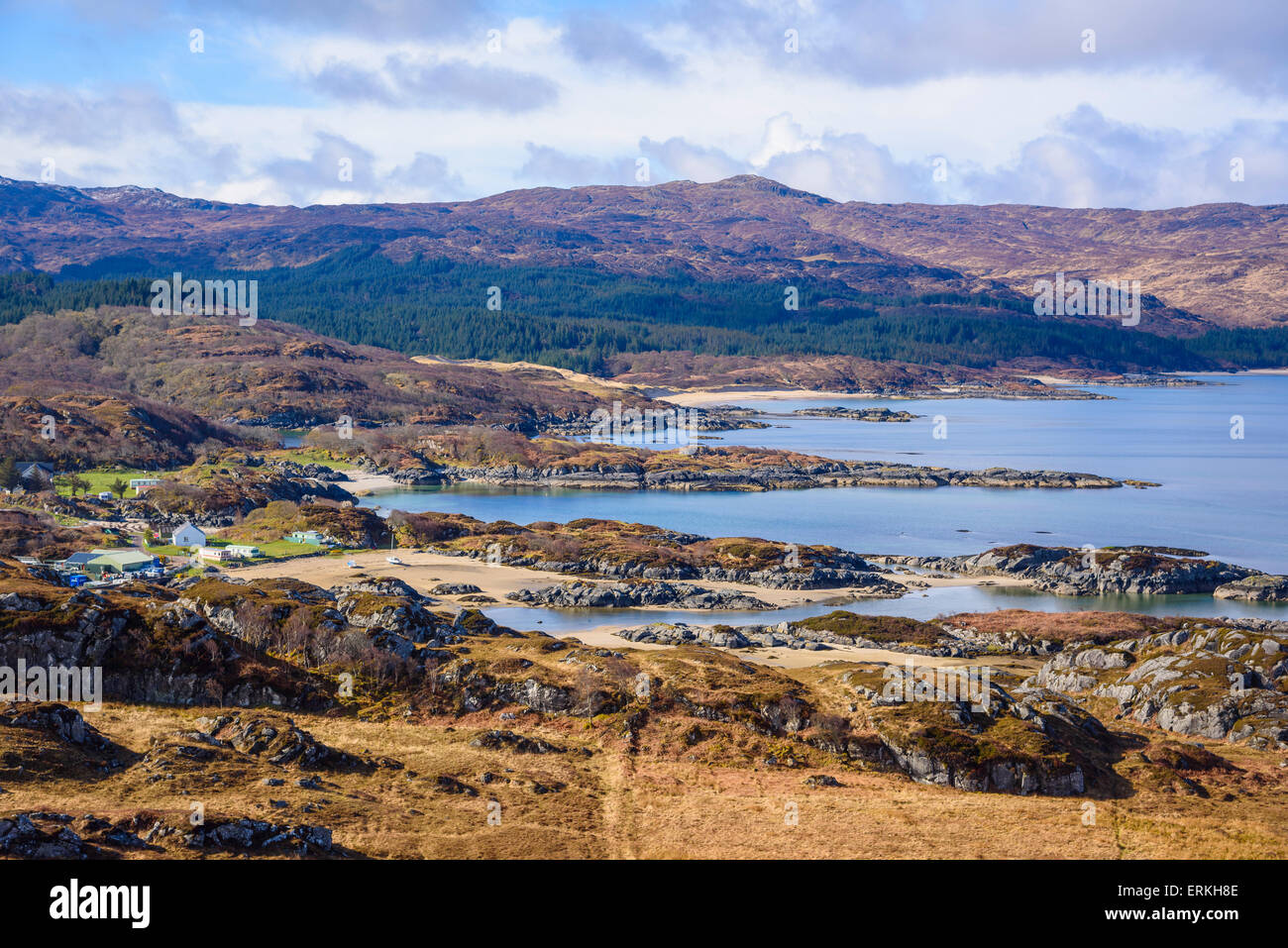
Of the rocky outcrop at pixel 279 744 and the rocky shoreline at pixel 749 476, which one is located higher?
the rocky shoreline at pixel 749 476

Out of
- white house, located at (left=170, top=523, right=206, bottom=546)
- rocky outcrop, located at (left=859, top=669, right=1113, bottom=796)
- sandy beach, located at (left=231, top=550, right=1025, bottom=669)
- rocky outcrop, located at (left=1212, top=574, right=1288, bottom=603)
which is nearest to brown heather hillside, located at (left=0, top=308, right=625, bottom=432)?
white house, located at (left=170, top=523, right=206, bottom=546)

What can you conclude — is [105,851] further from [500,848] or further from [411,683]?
[411,683]

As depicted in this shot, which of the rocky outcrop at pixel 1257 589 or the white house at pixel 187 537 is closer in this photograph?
the rocky outcrop at pixel 1257 589

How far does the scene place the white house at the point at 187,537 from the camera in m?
69.8

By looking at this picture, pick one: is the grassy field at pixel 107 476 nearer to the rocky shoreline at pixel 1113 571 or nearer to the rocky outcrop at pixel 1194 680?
the rocky shoreline at pixel 1113 571

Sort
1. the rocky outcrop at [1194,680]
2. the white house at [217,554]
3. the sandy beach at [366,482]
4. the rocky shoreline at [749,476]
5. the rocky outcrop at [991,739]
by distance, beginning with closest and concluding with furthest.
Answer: the rocky outcrop at [991,739], the rocky outcrop at [1194,680], the white house at [217,554], the sandy beach at [366,482], the rocky shoreline at [749,476]

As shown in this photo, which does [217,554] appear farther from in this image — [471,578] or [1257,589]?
[1257,589]

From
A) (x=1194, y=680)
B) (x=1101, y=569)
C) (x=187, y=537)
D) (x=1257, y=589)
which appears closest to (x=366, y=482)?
(x=187, y=537)

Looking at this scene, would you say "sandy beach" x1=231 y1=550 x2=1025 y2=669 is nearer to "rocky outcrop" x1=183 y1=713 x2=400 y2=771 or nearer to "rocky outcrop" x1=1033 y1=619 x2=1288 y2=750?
"rocky outcrop" x1=1033 y1=619 x2=1288 y2=750

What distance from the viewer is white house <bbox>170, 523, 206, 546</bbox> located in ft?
229

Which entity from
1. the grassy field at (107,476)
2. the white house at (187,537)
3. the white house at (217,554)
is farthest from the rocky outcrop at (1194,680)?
the grassy field at (107,476)

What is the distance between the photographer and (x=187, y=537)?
2761 inches

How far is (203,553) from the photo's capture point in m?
66.6

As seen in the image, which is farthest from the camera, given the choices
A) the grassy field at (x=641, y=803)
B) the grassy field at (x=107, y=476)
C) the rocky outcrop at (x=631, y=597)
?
the grassy field at (x=107, y=476)
